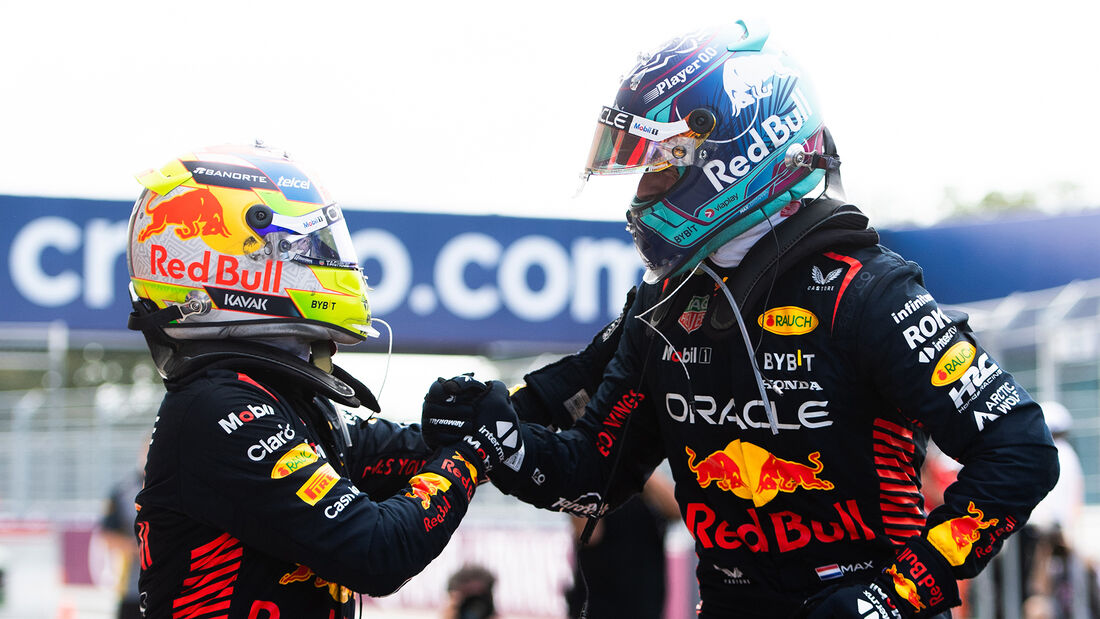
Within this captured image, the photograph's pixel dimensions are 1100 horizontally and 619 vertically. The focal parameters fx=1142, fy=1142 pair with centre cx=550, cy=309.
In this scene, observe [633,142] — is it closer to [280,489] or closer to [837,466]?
[837,466]

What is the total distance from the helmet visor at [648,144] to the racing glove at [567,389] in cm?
58

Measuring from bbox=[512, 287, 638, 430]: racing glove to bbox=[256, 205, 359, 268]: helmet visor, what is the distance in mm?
684

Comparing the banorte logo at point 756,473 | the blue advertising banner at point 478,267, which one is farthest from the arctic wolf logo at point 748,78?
the blue advertising banner at point 478,267

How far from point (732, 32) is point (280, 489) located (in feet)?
5.26

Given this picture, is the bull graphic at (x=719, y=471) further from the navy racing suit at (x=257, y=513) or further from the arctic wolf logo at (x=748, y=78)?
the arctic wolf logo at (x=748, y=78)

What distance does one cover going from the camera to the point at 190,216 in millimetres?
2844

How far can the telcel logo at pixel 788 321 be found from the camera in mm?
2713

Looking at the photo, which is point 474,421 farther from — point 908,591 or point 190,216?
point 908,591

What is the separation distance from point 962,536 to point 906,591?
168 mm

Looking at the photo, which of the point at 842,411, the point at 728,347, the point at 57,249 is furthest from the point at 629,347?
the point at 57,249

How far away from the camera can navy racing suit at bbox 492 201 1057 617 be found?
2463 millimetres

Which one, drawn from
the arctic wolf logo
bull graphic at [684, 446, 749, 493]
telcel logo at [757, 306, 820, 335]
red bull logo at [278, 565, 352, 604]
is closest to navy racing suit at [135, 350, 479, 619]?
red bull logo at [278, 565, 352, 604]

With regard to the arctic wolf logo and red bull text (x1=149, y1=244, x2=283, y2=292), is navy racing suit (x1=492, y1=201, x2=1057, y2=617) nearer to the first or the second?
the arctic wolf logo

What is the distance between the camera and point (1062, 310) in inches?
339
